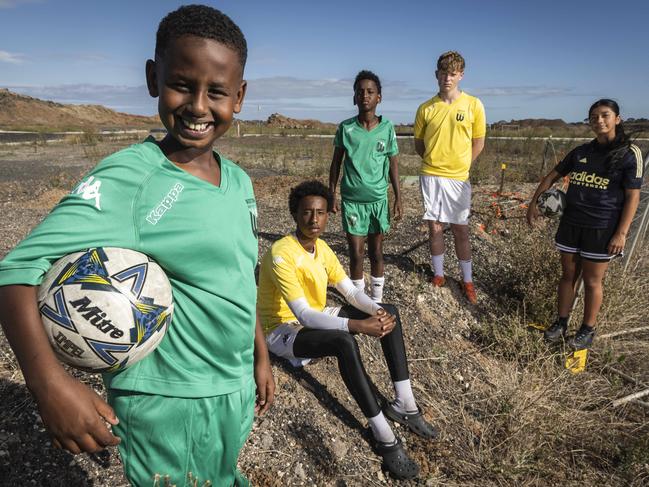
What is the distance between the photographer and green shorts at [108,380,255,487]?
4.51ft

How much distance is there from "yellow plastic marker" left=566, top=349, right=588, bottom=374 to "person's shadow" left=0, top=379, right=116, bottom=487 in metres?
3.97

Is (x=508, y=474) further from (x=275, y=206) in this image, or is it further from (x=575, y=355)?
(x=275, y=206)

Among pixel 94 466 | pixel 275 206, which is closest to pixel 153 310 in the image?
pixel 94 466

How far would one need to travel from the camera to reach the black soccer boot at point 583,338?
4.45 m

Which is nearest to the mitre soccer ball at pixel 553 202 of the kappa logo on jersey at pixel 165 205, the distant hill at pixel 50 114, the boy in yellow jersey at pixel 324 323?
the boy in yellow jersey at pixel 324 323

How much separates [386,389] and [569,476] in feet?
4.74

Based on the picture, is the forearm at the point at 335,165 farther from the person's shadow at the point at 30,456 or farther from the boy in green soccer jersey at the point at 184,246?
the boy in green soccer jersey at the point at 184,246

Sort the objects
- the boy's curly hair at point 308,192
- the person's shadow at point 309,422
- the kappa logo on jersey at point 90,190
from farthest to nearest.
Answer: the boy's curly hair at point 308,192 < the person's shadow at point 309,422 < the kappa logo on jersey at point 90,190

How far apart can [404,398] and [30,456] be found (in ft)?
7.58

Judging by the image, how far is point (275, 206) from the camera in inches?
364

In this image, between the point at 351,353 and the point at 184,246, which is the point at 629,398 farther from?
the point at 184,246

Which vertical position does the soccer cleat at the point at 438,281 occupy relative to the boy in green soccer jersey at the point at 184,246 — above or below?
below

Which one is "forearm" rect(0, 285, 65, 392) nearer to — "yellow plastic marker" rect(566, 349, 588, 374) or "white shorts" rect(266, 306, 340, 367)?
"white shorts" rect(266, 306, 340, 367)

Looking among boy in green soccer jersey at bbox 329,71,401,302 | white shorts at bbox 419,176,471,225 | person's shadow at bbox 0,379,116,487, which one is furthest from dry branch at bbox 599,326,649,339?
person's shadow at bbox 0,379,116,487
